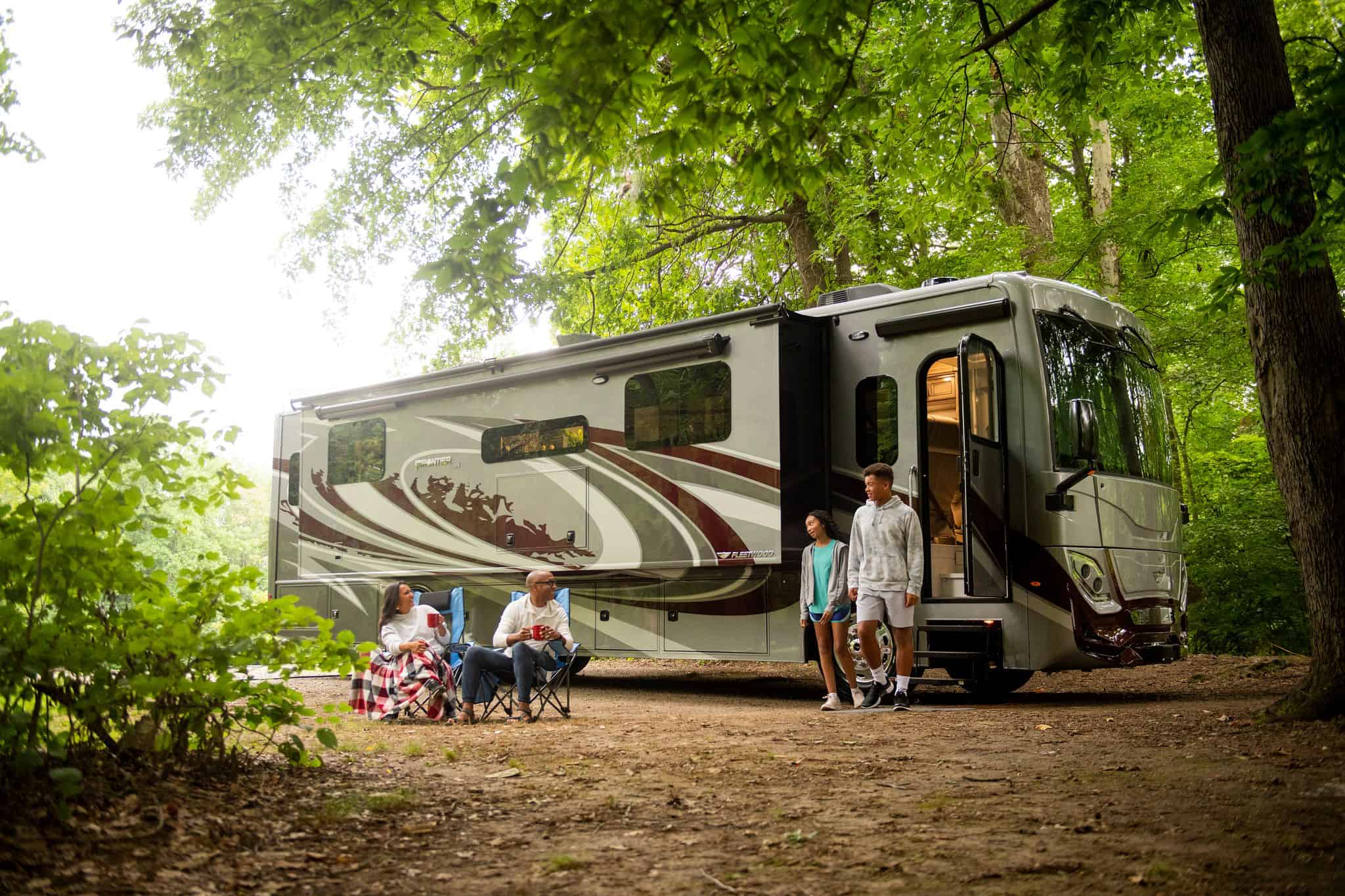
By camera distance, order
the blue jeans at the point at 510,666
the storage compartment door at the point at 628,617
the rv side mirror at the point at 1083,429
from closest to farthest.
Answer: the blue jeans at the point at 510,666 < the rv side mirror at the point at 1083,429 < the storage compartment door at the point at 628,617

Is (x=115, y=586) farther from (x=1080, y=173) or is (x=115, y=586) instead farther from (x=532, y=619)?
(x=1080, y=173)

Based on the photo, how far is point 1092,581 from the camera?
861cm

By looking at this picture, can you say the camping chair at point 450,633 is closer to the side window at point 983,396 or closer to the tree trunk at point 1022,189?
the side window at point 983,396

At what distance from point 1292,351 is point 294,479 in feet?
35.8

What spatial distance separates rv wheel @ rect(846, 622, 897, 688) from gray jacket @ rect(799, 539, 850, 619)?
341 millimetres

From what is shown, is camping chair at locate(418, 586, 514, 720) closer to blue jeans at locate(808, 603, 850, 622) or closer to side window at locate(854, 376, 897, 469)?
blue jeans at locate(808, 603, 850, 622)

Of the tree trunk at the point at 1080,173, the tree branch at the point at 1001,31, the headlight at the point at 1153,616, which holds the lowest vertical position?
the headlight at the point at 1153,616

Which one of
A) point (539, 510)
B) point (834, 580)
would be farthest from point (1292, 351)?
point (539, 510)

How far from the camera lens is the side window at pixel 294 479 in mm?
14250

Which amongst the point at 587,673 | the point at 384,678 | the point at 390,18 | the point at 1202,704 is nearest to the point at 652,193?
the point at 390,18

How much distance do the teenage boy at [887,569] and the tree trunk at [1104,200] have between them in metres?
6.95

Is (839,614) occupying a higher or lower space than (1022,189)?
lower

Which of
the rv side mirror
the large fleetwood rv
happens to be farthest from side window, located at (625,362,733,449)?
the rv side mirror

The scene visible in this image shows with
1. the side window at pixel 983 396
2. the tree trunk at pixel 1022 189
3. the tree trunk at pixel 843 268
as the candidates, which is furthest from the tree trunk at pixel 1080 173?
the side window at pixel 983 396
